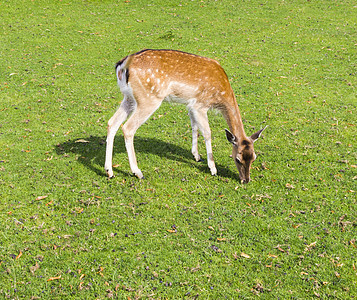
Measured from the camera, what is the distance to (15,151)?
8.31 meters

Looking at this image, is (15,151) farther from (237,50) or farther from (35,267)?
(237,50)

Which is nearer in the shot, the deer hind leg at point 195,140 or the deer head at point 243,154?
the deer head at point 243,154

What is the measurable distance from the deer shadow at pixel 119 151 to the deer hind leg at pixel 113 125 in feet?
0.86

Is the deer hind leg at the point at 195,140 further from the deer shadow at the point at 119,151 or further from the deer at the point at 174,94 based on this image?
the deer at the point at 174,94

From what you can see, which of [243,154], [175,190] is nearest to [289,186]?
[243,154]

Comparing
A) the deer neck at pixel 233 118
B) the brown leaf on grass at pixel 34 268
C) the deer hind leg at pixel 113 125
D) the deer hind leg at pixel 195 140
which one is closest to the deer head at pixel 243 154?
the deer neck at pixel 233 118

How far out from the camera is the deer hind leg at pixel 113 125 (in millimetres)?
7266

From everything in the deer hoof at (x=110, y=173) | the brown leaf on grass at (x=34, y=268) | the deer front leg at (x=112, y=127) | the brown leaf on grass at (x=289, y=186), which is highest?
the deer front leg at (x=112, y=127)

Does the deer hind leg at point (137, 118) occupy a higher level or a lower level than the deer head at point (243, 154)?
higher

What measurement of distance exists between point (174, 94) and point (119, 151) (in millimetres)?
2001

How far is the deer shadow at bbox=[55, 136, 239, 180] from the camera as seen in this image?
25.2ft

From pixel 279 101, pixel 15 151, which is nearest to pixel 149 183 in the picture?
pixel 15 151

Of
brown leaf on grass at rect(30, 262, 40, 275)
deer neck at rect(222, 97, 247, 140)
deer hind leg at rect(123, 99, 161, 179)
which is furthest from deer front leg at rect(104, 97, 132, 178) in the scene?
brown leaf on grass at rect(30, 262, 40, 275)

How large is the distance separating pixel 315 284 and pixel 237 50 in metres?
12.0
